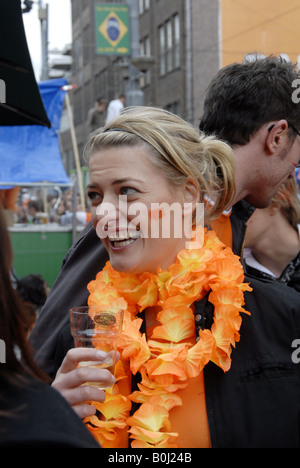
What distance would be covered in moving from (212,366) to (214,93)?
134 centimetres

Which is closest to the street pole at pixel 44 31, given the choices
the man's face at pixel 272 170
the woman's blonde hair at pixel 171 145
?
the man's face at pixel 272 170

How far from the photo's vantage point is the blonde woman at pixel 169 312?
1826 mm

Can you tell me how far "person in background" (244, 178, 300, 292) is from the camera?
3.46 meters

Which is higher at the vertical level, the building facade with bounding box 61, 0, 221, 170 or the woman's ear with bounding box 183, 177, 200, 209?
the building facade with bounding box 61, 0, 221, 170

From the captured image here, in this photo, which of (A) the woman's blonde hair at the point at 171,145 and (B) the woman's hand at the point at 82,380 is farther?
(A) the woman's blonde hair at the point at 171,145

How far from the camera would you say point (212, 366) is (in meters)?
1.92

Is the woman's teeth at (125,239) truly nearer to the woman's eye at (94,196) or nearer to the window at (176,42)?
the woman's eye at (94,196)

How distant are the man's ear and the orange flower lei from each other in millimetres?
709

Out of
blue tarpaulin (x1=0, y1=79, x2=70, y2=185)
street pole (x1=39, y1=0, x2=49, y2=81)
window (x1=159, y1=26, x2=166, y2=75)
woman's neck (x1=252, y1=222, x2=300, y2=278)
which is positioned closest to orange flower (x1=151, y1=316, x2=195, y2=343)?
woman's neck (x1=252, y1=222, x2=300, y2=278)

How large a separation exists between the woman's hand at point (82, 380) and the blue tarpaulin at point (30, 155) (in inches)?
181

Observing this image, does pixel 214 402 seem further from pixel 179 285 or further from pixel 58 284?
pixel 58 284

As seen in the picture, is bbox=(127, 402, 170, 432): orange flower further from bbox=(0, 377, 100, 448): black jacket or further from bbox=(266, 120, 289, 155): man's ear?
bbox=(266, 120, 289, 155): man's ear

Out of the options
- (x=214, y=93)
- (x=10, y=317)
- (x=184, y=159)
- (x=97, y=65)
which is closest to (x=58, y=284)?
(x=184, y=159)

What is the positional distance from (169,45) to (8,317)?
86.3 ft
